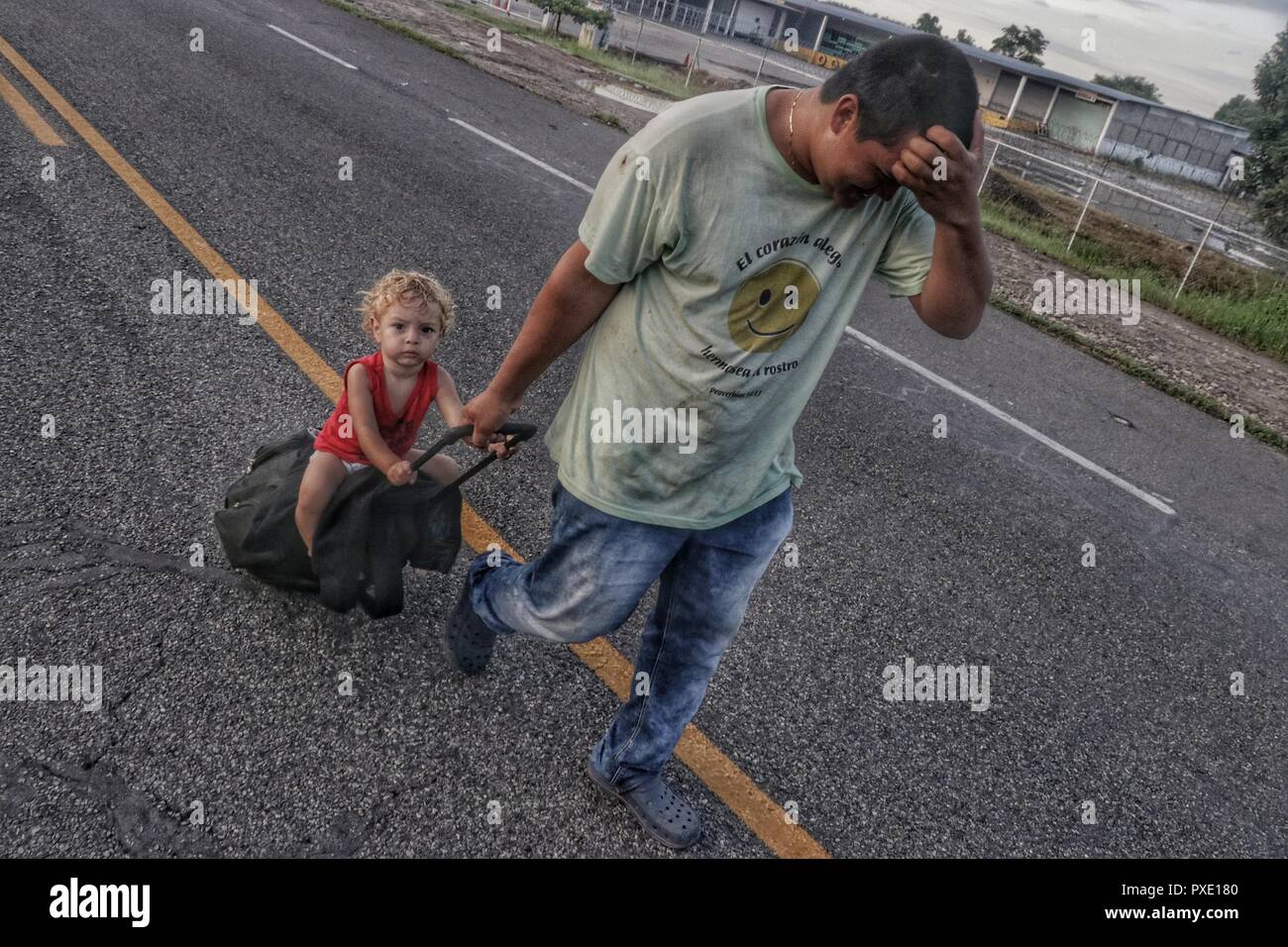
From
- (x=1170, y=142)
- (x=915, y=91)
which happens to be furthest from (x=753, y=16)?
(x=915, y=91)

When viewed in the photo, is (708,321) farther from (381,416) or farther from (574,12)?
(574,12)

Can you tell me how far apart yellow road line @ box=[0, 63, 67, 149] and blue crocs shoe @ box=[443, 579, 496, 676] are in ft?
19.1

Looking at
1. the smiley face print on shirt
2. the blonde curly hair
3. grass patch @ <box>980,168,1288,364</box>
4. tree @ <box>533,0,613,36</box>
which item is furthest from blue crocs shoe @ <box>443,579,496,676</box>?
tree @ <box>533,0,613,36</box>

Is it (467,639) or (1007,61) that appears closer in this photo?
→ (467,639)

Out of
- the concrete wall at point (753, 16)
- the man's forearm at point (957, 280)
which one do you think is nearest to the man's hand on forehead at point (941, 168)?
the man's forearm at point (957, 280)

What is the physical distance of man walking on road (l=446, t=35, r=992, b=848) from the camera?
5.98ft

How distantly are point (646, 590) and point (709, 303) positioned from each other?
0.82 meters

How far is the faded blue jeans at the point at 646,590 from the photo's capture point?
2336 millimetres

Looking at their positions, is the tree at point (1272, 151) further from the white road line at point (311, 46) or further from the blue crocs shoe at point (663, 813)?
the blue crocs shoe at point (663, 813)

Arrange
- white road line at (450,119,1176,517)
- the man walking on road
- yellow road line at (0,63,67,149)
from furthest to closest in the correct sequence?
yellow road line at (0,63,67,149), white road line at (450,119,1176,517), the man walking on road

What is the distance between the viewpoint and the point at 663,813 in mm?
2631

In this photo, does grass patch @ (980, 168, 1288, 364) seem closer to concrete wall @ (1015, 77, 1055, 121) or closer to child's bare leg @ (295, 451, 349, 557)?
child's bare leg @ (295, 451, 349, 557)
